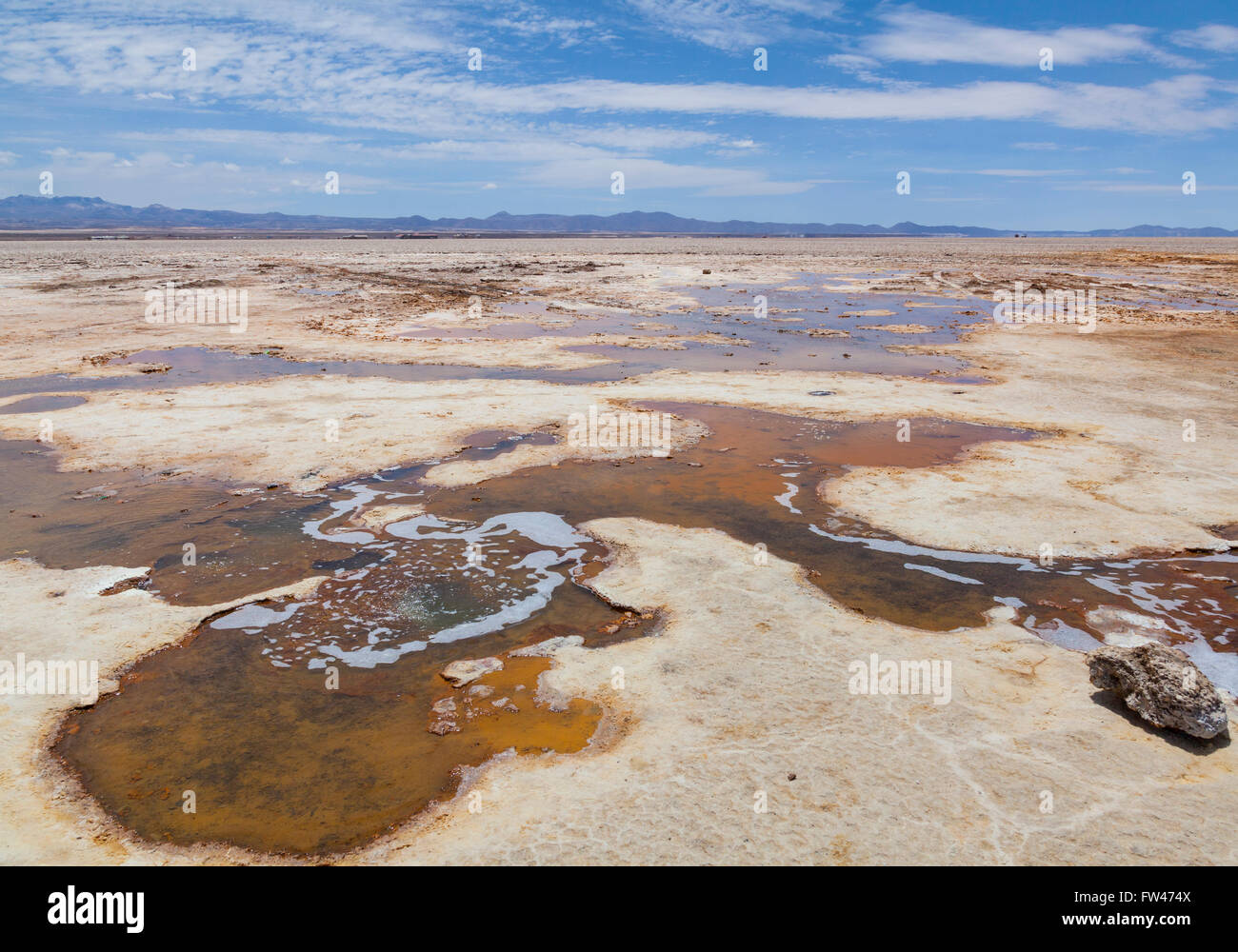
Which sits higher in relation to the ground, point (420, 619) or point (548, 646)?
point (420, 619)

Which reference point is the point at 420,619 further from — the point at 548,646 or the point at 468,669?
the point at 548,646

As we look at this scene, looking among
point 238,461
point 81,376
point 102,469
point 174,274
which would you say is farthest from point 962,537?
point 174,274

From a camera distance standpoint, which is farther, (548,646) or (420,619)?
(420,619)

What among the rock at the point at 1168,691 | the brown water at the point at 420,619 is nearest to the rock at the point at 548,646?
the brown water at the point at 420,619

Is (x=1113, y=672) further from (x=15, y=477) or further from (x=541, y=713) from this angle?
(x=15, y=477)

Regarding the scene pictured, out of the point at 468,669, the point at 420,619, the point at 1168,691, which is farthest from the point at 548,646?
the point at 1168,691

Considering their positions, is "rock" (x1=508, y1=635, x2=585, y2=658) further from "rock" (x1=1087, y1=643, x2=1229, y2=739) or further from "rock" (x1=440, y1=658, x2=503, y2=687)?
"rock" (x1=1087, y1=643, x2=1229, y2=739)

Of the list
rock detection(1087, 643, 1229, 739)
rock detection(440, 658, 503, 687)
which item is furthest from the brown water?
rock detection(1087, 643, 1229, 739)
